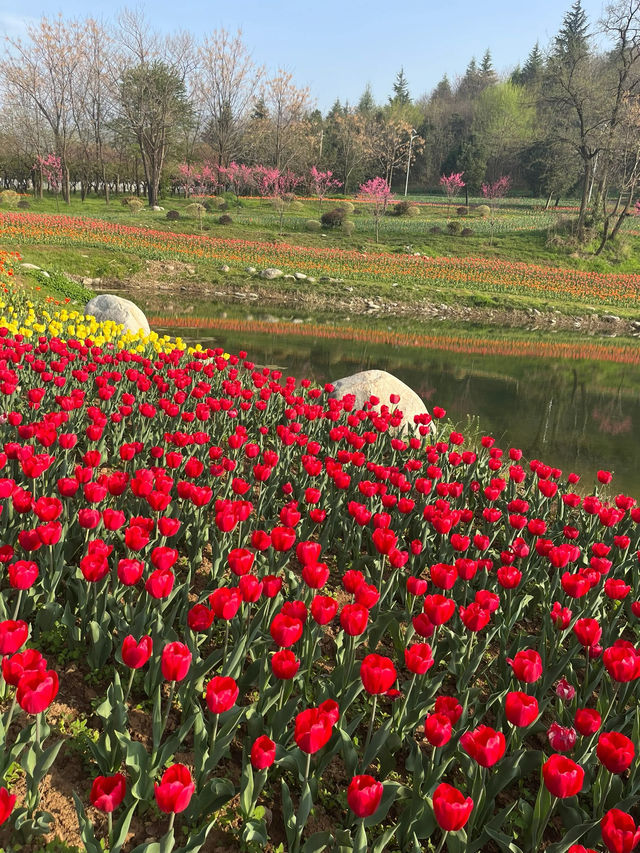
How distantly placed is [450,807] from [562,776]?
1.26 ft

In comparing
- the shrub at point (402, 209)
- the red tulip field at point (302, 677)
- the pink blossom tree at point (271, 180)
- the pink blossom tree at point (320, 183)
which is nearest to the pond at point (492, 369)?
the red tulip field at point (302, 677)

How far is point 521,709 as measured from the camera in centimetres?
206

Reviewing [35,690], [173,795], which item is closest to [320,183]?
[35,690]

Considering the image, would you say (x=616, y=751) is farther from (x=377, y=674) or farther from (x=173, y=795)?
(x=173, y=795)

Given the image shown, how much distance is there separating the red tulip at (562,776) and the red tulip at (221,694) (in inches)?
38.6

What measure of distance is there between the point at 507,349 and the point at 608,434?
803 centimetres

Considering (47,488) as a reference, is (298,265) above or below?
above

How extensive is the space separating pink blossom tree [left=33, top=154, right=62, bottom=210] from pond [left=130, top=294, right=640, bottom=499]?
41.7 m

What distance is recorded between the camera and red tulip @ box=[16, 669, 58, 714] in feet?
6.10

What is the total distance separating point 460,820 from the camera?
66.2 inches

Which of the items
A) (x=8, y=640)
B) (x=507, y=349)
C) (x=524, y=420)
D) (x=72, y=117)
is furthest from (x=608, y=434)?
(x=72, y=117)

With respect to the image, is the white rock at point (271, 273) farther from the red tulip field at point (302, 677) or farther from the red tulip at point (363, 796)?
the red tulip at point (363, 796)

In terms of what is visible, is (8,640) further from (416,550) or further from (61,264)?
(61,264)

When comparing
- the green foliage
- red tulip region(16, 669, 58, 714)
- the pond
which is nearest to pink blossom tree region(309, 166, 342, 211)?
the pond
